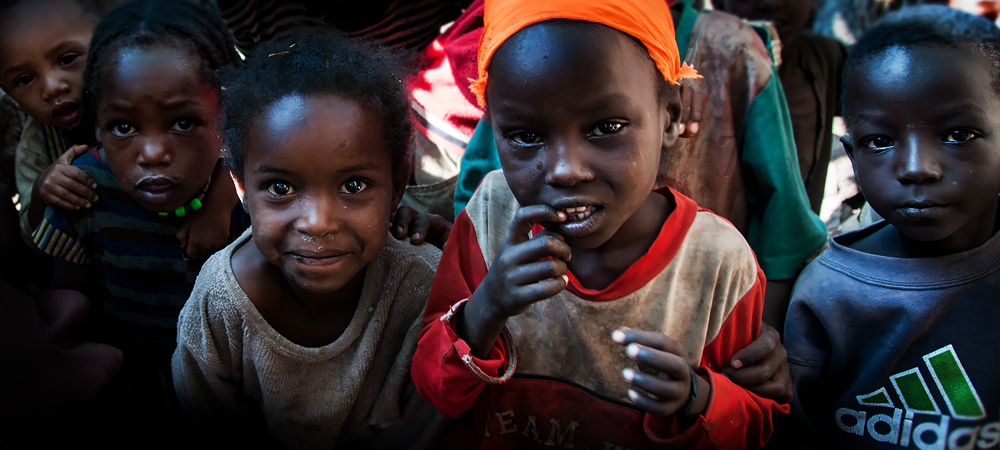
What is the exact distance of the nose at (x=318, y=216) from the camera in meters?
1.22

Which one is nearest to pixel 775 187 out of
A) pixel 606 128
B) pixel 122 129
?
pixel 606 128

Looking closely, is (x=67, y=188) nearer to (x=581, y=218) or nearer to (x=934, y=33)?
(x=581, y=218)

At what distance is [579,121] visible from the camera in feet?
3.37

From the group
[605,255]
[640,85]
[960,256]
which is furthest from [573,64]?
[960,256]

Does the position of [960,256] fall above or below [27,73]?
above

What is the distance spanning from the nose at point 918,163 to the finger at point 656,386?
0.69 m

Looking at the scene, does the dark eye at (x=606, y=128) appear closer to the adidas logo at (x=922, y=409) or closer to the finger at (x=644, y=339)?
the finger at (x=644, y=339)

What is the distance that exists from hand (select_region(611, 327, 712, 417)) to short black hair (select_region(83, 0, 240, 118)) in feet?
4.39

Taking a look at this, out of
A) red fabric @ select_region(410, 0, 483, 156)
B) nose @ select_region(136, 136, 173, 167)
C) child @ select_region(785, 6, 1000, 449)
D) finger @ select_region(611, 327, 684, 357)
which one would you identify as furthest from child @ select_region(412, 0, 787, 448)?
nose @ select_region(136, 136, 173, 167)

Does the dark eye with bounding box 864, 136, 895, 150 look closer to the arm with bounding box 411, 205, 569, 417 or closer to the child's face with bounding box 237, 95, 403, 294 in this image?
the arm with bounding box 411, 205, 569, 417

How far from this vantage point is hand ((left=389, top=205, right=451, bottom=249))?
1.53m

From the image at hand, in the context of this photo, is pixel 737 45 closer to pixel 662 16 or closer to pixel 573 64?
pixel 662 16

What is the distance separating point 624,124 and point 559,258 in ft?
0.88

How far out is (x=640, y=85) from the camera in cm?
106
